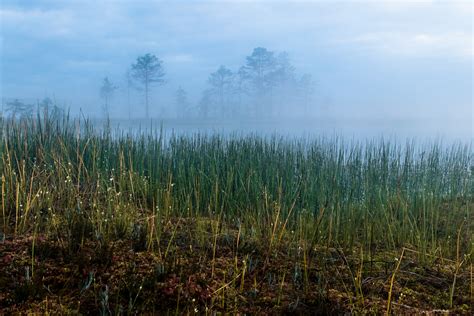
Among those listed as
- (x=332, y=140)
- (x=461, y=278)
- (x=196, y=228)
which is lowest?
(x=461, y=278)

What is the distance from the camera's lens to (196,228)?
9.74 ft

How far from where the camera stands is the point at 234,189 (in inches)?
194

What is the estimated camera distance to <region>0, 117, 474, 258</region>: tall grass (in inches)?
114

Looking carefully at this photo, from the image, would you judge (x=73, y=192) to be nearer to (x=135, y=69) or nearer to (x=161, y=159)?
(x=161, y=159)

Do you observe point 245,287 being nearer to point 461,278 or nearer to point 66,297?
point 66,297

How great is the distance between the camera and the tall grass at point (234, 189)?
290 cm

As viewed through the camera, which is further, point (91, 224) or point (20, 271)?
point (91, 224)

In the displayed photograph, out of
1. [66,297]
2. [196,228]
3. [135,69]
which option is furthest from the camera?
[135,69]

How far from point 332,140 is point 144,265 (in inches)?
196

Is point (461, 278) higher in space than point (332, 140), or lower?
lower

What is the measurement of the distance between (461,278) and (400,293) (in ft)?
1.84

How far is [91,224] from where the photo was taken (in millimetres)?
2727

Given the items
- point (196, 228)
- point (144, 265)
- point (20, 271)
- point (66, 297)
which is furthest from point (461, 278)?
point (20, 271)

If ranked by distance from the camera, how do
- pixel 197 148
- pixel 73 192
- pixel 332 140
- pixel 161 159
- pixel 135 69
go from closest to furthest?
pixel 73 192, pixel 161 159, pixel 197 148, pixel 332 140, pixel 135 69
